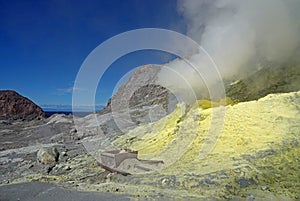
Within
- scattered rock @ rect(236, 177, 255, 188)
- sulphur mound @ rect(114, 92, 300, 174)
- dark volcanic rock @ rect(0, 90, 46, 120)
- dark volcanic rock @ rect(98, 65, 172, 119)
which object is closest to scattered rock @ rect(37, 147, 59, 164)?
sulphur mound @ rect(114, 92, 300, 174)

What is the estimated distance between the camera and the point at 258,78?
11.8 m

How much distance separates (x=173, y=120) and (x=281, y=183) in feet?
19.2

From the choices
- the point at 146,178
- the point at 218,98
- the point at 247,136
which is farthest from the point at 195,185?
→ the point at 218,98

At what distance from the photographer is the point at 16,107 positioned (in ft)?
146

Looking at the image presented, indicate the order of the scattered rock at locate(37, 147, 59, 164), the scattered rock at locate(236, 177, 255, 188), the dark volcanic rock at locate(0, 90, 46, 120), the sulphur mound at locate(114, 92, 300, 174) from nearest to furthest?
the scattered rock at locate(236, 177, 255, 188) < the sulphur mound at locate(114, 92, 300, 174) < the scattered rock at locate(37, 147, 59, 164) < the dark volcanic rock at locate(0, 90, 46, 120)

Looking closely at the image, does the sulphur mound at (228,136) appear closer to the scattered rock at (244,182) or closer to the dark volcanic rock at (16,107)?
the scattered rock at (244,182)

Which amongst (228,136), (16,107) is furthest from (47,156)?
(16,107)

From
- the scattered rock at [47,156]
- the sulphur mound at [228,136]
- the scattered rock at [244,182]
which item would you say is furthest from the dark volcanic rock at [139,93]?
the scattered rock at [244,182]

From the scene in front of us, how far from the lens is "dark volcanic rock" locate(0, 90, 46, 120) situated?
1668 inches

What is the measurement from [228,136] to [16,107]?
43.9 meters

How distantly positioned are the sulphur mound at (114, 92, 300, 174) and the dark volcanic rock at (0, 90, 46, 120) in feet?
121

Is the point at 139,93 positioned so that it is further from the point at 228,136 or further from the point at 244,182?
the point at 244,182

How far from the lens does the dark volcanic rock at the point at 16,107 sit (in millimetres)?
42375

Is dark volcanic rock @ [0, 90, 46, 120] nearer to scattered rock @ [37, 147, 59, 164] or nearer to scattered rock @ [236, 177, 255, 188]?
scattered rock @ [37, 147, 59, 164]
